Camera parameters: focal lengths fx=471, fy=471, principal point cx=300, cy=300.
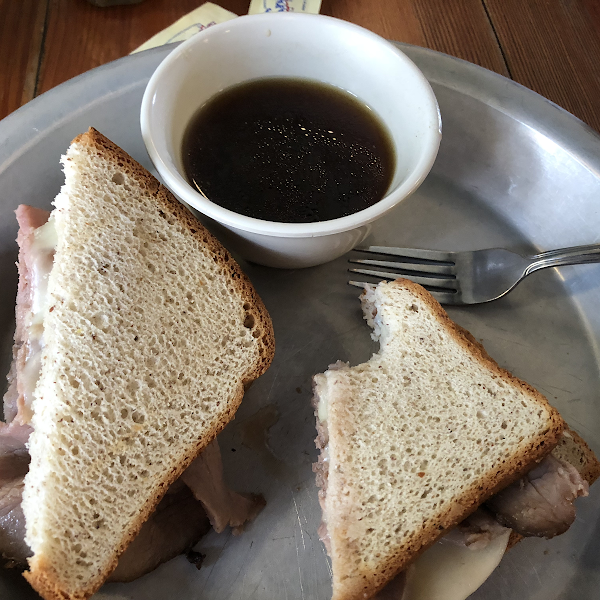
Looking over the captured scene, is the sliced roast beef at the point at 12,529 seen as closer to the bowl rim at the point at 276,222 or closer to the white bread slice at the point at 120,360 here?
Result: the white bread slice at the point at 120,360

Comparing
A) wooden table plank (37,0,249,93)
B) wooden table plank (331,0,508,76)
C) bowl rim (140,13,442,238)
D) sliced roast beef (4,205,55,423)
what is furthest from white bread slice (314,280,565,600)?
wooden table plank (37,0,249,93)

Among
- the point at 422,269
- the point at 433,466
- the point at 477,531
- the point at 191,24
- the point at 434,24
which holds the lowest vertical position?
the point at 477,531

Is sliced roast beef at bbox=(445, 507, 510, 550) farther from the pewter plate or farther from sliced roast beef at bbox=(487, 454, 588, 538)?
the pewter plate

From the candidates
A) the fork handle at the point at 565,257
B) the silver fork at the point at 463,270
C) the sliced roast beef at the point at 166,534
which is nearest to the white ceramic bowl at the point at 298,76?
the silver fork at the point at 463,270

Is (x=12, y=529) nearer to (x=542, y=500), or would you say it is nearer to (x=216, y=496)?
(x=216, y=496)

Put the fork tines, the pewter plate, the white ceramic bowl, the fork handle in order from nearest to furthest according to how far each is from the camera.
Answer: the white ceramic bowl < the pewter plate < the fork handle < the fork tines

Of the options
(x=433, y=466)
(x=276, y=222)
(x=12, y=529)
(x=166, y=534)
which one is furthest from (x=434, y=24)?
(x=12, y=529)
